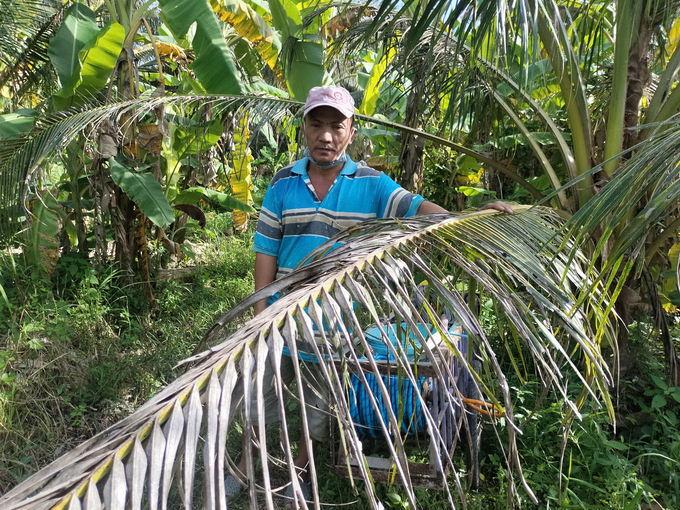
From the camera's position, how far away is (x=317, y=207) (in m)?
2.24

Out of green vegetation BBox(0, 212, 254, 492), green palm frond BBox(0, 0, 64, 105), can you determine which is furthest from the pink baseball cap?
green palm frond BBox(0, 0, 64, 105)

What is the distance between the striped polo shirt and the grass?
0.94 meters

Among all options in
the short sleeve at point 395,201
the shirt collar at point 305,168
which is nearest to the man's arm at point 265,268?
the shirt collar at point 305,168

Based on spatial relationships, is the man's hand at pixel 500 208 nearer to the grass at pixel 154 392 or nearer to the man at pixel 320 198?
the man at pixel 320 198

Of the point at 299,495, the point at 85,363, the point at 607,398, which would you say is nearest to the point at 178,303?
the point at 85,363

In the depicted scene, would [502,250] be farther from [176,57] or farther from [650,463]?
Answer: [176,57]

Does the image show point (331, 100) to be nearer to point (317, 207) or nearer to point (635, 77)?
point (317, 207)

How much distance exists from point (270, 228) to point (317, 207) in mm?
237

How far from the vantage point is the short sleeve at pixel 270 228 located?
7.63ft

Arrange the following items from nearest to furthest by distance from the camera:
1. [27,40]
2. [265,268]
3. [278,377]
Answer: [278,377] < [265,268] < [27,40]

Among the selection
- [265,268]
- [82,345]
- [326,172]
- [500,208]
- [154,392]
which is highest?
[326,172]

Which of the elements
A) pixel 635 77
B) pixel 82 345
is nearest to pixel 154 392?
pixel 82 345

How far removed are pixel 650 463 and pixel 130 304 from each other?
3634 mm

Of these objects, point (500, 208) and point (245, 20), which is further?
point (245, 20)
